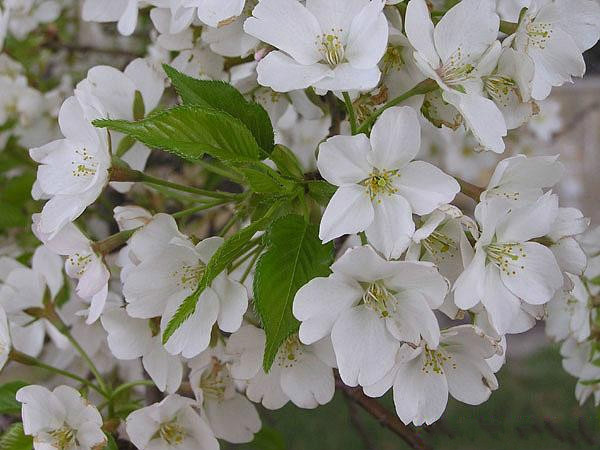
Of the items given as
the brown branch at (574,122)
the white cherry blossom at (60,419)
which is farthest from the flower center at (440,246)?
the brown branch at (574,122)

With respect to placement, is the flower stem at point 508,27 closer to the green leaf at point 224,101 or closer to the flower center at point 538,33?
the flower center at point 538,33

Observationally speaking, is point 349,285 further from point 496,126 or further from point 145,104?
point 145,104

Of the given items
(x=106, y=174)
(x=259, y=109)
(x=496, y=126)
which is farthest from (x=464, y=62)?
(x=106, y=174)

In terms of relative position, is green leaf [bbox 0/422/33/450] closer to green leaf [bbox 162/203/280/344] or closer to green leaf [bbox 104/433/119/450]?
green leaf [bbox 104/433/119/450]

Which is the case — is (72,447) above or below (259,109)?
below

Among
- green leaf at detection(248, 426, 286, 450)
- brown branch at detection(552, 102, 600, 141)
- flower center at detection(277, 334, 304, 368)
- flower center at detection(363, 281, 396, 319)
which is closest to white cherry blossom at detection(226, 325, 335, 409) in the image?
flower center at detection(277, 334, 304, 368)
